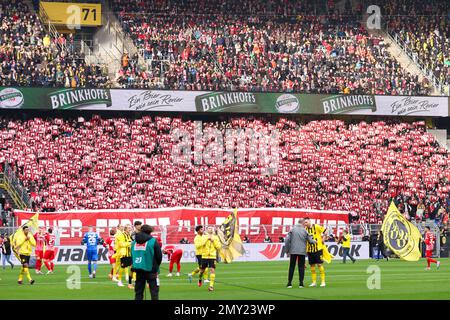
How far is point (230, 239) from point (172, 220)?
819 centimetres

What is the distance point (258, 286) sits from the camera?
3052 cm

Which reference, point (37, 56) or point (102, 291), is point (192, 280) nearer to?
point (102, 291)

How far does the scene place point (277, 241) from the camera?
50.6 metres

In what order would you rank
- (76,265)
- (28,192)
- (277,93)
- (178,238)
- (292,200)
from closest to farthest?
(76,265), (178,238), (28,192), (292,200), (277,93)

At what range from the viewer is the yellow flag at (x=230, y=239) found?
42.1m

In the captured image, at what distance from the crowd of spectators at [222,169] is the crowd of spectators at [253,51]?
266 centimetres

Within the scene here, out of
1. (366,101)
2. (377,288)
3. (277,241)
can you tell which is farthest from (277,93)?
(377,288)

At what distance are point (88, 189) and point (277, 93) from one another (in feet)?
45.1

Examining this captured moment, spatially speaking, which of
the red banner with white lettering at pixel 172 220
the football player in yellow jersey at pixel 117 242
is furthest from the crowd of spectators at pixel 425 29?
the football player in yellow jersey at pixel 117 242

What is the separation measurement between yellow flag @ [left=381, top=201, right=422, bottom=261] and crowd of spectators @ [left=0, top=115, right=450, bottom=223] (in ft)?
49.6

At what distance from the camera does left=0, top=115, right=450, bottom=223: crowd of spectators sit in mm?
54625

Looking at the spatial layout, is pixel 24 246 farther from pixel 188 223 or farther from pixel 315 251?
pixel 188 223

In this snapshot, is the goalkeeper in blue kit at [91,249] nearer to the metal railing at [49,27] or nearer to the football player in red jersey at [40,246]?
the football player in red jersey at [40,246]

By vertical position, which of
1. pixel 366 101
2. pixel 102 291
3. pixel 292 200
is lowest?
pixel 102 291
